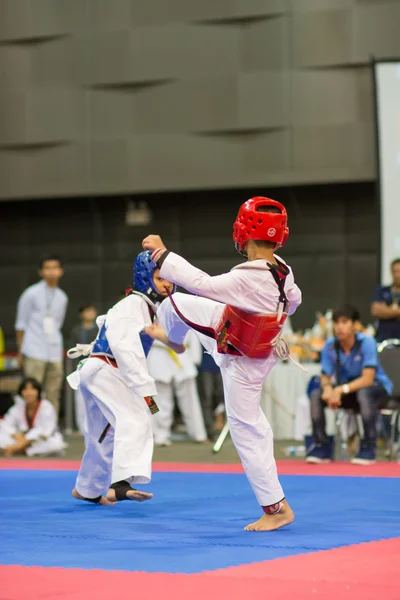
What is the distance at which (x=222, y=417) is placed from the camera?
11008 mm

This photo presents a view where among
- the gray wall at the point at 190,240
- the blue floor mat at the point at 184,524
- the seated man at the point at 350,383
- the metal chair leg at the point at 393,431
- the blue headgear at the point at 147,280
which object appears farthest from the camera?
the gray wall at the point at 190,240

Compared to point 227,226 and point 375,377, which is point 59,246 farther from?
point 375,377

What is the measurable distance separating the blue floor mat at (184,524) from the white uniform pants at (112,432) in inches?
6.1

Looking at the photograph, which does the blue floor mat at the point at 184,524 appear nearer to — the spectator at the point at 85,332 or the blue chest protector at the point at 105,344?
the blue chest protector at the point at 105,344

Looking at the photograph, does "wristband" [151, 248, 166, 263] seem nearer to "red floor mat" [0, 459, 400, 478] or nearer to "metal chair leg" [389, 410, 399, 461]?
"red floor mat" [0, 459, 400, 478]

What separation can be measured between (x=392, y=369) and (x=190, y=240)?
5.18 metres

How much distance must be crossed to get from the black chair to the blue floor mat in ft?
4.95

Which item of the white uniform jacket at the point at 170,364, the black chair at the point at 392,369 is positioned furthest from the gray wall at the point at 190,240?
the black chair at the point at 392,369

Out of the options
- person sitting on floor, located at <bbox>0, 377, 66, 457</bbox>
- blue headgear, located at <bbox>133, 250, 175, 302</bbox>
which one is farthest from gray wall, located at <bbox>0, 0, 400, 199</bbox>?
blue headgear, located at <bbox>133, 250, 175, 302</bbox>

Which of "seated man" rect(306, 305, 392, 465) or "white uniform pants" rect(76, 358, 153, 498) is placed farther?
"seated man" rect(306, 305, 392, 465)

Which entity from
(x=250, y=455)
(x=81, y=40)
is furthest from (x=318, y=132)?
(x=250, y=455)

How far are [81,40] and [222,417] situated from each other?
4.81 m

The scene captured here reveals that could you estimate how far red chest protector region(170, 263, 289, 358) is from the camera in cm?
414

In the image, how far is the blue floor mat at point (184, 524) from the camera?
11.4ft
